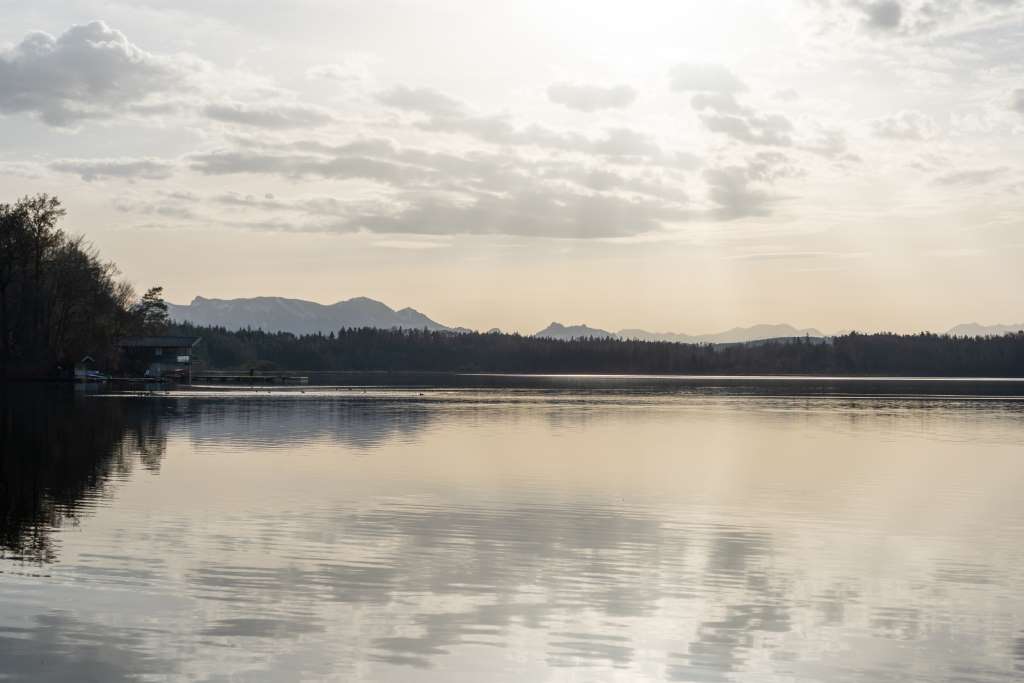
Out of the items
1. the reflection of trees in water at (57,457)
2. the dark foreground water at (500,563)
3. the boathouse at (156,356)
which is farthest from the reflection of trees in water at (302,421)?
the boathouse at (156,356)

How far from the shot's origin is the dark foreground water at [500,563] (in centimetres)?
1659

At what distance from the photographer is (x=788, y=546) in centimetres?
2731

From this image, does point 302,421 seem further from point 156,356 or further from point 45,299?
point 156,356

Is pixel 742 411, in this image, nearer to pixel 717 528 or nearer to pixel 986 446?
pixel 986 446

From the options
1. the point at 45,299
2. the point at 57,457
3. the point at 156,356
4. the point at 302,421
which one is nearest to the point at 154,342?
the point at 156,356

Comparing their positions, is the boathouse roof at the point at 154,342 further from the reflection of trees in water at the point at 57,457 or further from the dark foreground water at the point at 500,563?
the dark foreground water at the point at 500,563

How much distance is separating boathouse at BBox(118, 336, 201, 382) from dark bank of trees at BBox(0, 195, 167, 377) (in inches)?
937

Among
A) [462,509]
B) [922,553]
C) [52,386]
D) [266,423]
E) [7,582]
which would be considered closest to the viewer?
[7,582]

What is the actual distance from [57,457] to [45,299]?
102 meters

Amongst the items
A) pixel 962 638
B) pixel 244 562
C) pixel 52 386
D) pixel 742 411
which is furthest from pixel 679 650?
pixel 52 386

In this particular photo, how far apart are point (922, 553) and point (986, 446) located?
1461 inches

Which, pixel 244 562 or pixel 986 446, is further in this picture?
pixel 986 446

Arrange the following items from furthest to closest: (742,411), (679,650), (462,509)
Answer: (742,411) → (462,509) → (679,650)

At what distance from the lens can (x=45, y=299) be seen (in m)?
136
